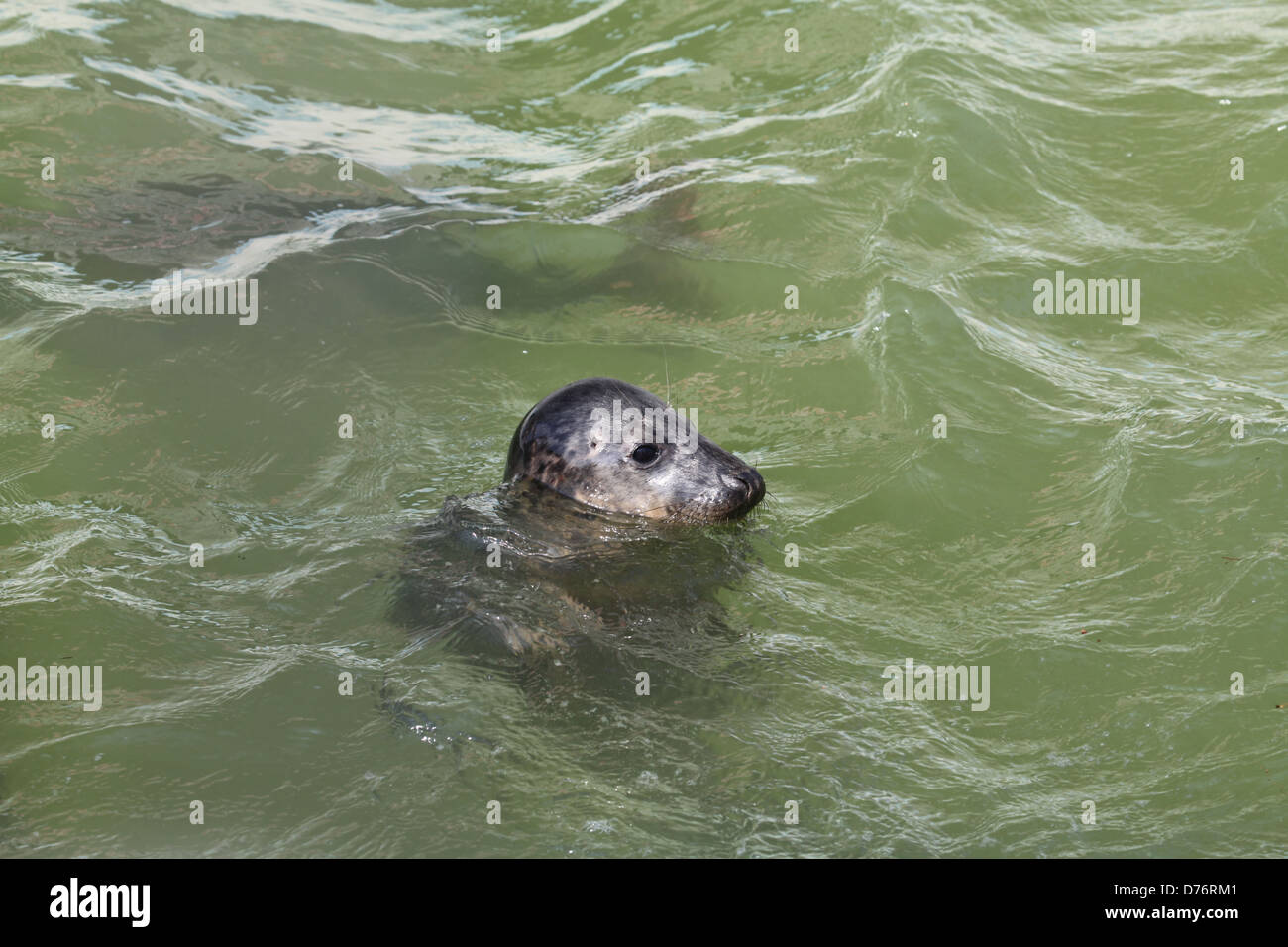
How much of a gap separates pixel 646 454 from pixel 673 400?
6.01 feet

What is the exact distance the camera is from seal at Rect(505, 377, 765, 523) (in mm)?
5863

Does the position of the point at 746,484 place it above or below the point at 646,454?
below

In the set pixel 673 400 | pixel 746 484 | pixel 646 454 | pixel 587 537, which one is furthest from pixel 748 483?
pixel 673 400

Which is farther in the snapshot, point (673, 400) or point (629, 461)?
point (673, 400)

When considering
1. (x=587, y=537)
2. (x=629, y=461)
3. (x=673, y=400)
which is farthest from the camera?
(x=673, y=400)

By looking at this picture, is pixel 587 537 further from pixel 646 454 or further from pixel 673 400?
pixel 673 400

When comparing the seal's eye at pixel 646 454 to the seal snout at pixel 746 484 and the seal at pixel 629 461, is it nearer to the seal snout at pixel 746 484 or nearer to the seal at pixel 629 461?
the seal at pixel 629 461

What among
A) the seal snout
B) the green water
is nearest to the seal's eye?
the seal snout

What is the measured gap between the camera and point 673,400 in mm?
7770

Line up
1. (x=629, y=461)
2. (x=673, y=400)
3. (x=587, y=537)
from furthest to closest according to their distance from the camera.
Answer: (x=673, y=400) < (x=629, y=461) < (x=587, y=537)

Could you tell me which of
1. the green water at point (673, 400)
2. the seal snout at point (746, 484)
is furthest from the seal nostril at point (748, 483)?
the green water at point (673, 400)

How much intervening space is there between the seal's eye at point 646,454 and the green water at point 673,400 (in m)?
0.60

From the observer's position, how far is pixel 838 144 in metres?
10.4
